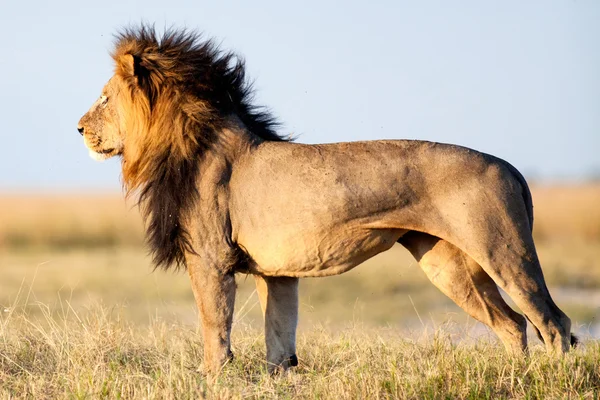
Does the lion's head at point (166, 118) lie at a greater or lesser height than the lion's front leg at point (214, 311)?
greater

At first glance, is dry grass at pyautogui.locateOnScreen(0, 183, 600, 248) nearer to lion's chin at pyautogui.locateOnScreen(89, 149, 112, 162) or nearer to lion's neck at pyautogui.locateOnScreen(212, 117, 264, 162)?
lion's chin at pyautogui.locateOnScreen(89, 149, 112, 162)

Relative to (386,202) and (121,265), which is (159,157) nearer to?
(386,202)

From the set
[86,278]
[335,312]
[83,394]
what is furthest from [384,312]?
[83,394]

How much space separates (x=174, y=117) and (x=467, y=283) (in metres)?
1.97

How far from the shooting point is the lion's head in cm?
519

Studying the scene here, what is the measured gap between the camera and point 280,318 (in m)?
5.50

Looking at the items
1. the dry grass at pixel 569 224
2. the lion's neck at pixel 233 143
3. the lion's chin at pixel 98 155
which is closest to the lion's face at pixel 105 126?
the lion's chin at pixel 98 155

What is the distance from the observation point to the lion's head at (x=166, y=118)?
5.19 meters

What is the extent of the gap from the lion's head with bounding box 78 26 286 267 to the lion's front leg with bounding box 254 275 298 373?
618 mm

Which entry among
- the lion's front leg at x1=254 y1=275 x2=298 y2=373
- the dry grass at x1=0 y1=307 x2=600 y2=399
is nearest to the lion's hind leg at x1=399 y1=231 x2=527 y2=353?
the dry grass at x1=0 y1=307 x2=600 y2=399

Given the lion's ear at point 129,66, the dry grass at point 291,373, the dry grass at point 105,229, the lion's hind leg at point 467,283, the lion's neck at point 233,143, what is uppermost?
the lion's ear at point 129,66

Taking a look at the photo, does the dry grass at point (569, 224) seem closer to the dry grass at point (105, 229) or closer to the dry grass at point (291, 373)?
the dry grass at point (105, 229)

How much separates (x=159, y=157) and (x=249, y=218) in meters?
0.64

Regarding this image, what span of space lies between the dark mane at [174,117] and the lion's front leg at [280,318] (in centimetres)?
60
